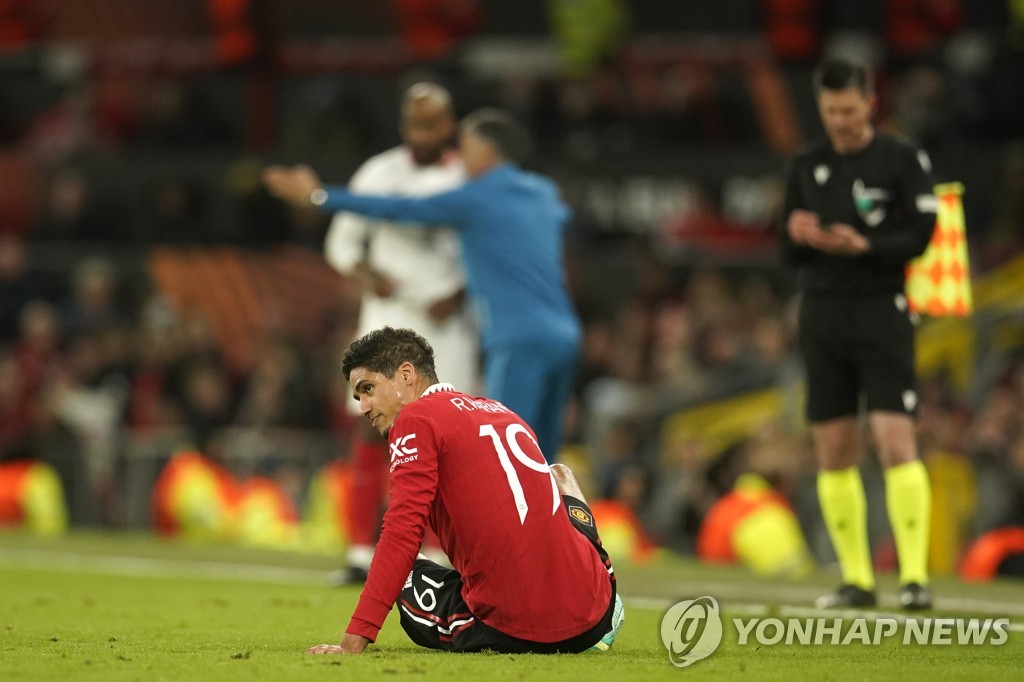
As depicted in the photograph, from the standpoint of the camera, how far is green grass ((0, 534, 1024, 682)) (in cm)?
514

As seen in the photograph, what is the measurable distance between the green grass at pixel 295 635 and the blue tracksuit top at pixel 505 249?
1357 mm

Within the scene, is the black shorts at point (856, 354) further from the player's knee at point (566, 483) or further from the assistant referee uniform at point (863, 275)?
the player's knee at point (566, 483)

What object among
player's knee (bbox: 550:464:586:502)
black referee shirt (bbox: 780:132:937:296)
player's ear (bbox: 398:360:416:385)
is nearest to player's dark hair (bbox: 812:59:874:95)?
black referee shirt (bbox: 780:132:937:296)

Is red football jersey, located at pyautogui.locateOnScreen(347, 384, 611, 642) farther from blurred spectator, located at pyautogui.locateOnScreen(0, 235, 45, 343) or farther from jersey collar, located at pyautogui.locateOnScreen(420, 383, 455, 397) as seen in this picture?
blurred spectator, located at pyautogui.locateOnScreen(0, 235, 45, 343)

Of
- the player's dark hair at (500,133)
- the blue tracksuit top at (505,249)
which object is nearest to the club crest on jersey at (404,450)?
the blue tracksuit top at (505,249)

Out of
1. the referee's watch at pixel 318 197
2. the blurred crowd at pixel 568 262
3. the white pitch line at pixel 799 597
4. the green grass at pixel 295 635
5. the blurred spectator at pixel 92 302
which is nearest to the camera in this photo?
the green grass at pixel 295 635

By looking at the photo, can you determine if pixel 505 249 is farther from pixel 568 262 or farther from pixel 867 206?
pixel 568 262

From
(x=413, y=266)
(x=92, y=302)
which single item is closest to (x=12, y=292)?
(x=92, y=302)

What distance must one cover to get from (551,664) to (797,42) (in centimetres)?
1526

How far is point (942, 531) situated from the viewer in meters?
12.5

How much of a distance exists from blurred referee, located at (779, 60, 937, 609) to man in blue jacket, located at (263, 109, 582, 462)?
119 centimetres

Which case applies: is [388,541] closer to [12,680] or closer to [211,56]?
[12,680]

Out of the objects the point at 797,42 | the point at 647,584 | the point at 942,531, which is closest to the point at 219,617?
the point at 647,584

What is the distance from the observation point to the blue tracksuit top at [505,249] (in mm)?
8562
